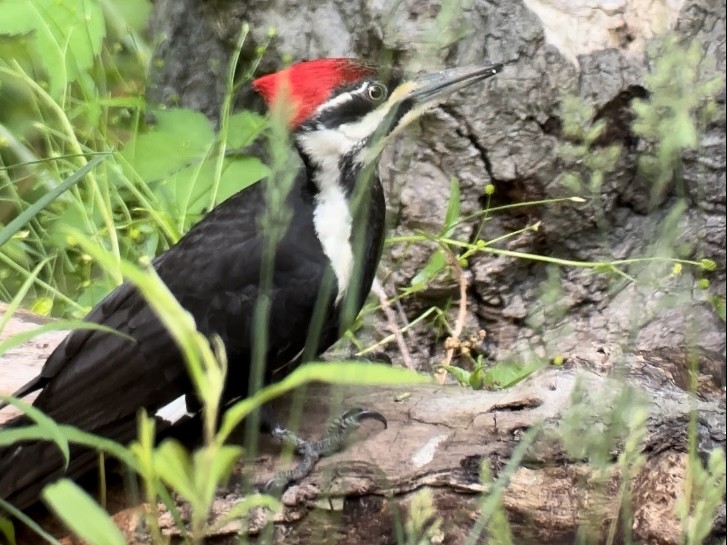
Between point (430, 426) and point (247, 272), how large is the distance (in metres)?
0.38

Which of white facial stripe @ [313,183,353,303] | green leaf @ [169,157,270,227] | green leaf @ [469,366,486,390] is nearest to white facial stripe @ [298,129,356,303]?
white facial stripe @ [313,183,353,303]

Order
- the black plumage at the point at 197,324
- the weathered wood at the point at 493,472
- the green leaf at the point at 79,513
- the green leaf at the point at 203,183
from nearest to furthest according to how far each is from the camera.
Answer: the green leaf at the point at 79,513
the weathered wood at the point at 493,472
the black plumage at the point at 197,324
the green leaf at the point at 203,183

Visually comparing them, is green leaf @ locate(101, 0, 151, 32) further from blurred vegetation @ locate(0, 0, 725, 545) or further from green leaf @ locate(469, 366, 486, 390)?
green leaf @ locate(469, 366, 486, 390)

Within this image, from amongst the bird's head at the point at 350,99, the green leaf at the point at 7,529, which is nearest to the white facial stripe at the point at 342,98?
the bird's head at the point at 350,99

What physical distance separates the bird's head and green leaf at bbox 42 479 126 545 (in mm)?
943

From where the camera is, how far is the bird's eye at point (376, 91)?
1488 mm

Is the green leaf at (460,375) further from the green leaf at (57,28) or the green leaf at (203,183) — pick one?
the green leaf at (57,28)

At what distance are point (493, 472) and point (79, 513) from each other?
80cm

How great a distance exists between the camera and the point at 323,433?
1494 millimetres

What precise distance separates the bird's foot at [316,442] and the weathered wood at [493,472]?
0.02 metres

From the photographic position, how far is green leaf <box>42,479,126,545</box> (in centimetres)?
59

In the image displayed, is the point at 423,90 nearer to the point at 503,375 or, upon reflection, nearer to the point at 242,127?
the point at 503,375

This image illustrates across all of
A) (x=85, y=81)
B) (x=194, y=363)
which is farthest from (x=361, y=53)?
(x=194, y=363)

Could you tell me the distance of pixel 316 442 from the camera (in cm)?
144
